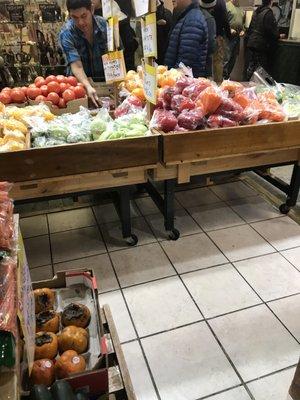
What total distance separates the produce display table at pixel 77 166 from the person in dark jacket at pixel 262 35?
4235 millimetres

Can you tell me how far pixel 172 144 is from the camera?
2104mm

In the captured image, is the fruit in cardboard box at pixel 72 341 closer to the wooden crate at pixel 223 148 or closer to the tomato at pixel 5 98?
the wooden crate at pixel 223 148

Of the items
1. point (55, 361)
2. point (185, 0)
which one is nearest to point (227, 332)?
point (55, 361)

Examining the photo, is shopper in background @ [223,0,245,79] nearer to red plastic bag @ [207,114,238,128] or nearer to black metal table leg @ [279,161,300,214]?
black metal table leg @ [279,161,300,214]

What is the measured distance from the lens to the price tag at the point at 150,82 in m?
1.98

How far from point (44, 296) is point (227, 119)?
1575mm

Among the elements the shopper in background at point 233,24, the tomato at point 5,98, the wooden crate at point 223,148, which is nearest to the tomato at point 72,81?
the tomato at point 5,98

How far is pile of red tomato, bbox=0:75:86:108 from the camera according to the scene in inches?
111

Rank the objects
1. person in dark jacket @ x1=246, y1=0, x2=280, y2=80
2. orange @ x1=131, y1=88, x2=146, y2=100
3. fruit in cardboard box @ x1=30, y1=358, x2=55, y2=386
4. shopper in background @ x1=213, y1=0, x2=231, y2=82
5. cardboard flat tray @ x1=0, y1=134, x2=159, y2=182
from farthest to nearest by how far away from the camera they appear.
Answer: person in dark jacket @ x1=246, y1=0, x2=280, y2=80 < shopper in background @ x1=213, y1=0, x2=231, y2=82 < orange @ x1=131, y1=88, x2=146, y2=100 < cardboard flat tray @ x1=0, y1=134, x2=159, y2=182 < fruit in cardboard box @ x1=30, y1=358, x2=55, y2=386

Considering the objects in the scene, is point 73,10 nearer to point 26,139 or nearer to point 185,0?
point 185,0

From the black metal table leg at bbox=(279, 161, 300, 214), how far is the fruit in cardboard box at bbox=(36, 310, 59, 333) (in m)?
2.16

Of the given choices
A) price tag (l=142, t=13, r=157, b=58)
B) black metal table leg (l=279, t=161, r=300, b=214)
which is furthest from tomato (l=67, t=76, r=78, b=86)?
black metal table leg (l=279, t=161, r=300, b=214)

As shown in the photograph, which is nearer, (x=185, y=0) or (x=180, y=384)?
(x=180, y=384)

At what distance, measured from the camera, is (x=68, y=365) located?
1.22m
